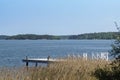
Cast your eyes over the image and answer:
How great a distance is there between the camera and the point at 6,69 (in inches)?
519

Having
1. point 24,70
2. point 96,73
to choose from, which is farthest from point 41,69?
point 96,73

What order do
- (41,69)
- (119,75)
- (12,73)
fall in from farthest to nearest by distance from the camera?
1. (41,69)
2. (12,73)
3. (119,75)

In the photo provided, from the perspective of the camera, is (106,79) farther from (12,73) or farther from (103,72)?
(12,73)

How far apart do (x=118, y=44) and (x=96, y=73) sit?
35.0 inches

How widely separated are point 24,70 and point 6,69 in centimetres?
55

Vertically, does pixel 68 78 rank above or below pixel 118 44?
below

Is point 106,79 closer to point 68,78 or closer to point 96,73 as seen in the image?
point 96,73

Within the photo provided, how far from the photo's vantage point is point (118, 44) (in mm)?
10352

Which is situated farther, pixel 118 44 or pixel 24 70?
pixel 24 70

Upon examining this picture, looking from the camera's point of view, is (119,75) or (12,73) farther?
(12,73)

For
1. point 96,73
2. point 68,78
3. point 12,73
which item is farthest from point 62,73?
point 96,73

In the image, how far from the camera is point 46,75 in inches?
508

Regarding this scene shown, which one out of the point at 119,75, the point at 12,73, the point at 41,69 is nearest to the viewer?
the point at 119,75

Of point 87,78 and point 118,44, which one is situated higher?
point 118,44
